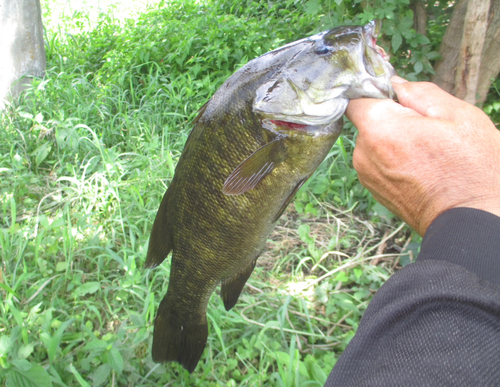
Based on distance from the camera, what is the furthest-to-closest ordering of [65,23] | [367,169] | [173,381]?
[65,23] → [173,381] → [367,169]

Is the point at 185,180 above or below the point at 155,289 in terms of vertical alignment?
above

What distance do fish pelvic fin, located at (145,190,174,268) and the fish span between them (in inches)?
1.6

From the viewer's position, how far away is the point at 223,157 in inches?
51.5

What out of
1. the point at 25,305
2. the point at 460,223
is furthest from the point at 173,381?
the point at 460,223

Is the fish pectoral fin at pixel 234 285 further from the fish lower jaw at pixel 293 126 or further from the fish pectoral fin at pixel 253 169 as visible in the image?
the fish lower jaw at pixel 293 126

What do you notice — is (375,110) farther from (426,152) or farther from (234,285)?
(234,285)

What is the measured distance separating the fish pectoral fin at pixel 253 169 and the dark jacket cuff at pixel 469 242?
21.0 inches

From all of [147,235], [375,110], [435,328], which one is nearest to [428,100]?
[375,110]

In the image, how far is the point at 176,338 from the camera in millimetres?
Result: 1732

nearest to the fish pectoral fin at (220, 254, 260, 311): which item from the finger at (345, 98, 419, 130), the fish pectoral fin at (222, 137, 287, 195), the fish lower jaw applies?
the fish pectoral fin at (222, 137, 287, 195)

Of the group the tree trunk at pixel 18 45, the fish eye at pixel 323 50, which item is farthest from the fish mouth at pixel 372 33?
the tree trunk at pixel 18 45

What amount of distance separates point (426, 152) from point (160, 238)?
3.43ft

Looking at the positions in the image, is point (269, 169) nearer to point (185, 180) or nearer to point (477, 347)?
point (185, 180)

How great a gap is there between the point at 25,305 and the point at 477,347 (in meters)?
2.32
